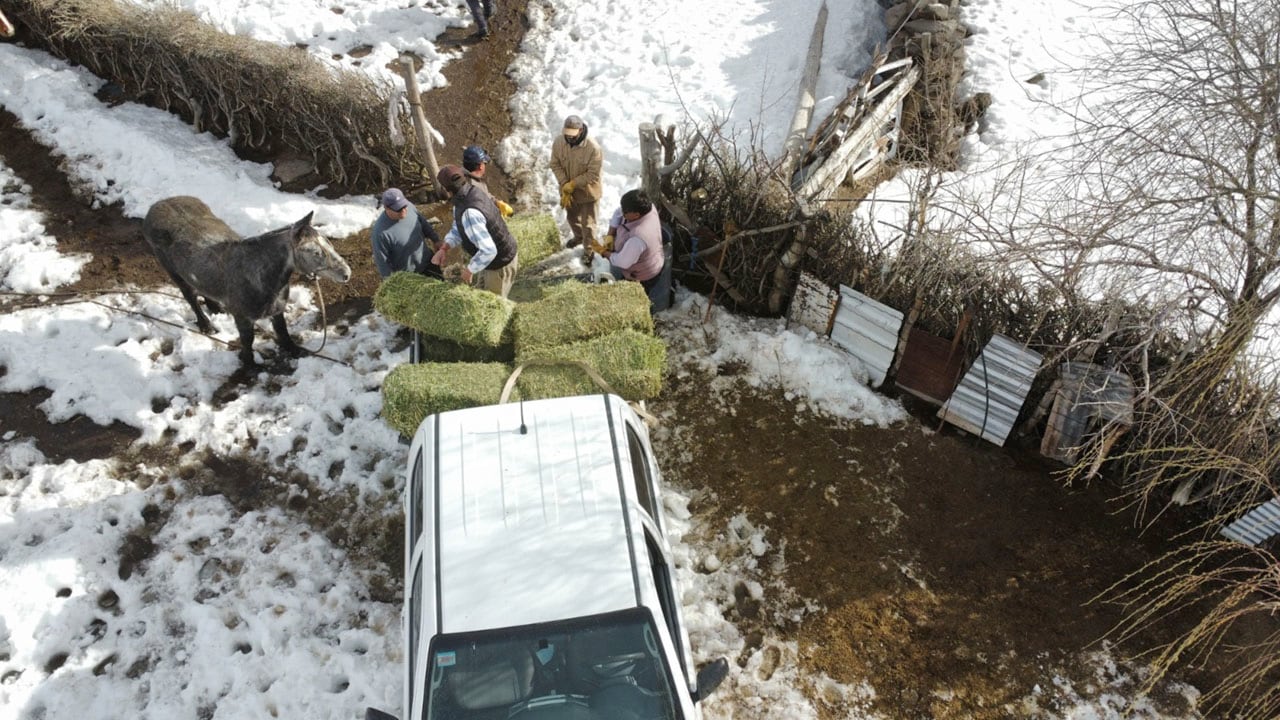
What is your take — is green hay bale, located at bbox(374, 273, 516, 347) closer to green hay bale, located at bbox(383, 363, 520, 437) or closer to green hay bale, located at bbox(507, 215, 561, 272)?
green hay bale, located at bbox(383, 363, 520, 437)

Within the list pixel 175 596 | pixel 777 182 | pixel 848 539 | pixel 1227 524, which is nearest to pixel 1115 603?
pixel 1227 524

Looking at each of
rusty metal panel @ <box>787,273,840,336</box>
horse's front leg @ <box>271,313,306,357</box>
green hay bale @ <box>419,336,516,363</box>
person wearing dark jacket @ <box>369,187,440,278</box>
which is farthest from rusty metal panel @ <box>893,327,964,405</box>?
horse's front leg @ <box>271,313,306,357</box>

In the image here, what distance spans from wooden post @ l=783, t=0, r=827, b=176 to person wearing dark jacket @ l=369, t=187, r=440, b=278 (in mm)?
3871

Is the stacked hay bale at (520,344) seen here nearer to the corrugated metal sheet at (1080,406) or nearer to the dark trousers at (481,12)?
the corrugated metal sheet at (1080,406)

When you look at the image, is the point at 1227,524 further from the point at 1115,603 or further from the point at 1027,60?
the point at 1027,60

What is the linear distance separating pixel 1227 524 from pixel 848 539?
10.4 ft

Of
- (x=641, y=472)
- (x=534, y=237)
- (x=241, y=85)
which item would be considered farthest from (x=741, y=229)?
(x=241, y=85)

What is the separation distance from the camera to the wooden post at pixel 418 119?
8383 mm

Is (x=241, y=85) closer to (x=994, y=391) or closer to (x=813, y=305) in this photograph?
(x=813, y=305)

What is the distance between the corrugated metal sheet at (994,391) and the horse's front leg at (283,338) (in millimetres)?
6532

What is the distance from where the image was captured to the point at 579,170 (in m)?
8.26

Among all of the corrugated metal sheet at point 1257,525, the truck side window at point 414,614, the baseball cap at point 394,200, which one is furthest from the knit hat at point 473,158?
the corrugated metal sheet at point 1257,525

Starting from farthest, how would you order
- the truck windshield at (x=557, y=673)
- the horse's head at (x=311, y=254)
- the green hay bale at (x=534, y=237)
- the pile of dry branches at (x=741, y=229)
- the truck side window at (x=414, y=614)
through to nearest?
the green hay bale at (x=534, y=237) < the pile of dry branches at (x=741, y=229) < the horse's head at (x=311, y=254) < the truck side window at (x=414, y=614) < the truck windshield at (x=557, y=673)

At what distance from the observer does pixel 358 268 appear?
29.5 feet
